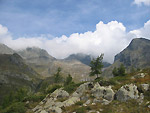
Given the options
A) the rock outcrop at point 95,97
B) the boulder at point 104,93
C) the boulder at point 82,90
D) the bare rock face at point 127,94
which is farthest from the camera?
the boulder at point 82,90

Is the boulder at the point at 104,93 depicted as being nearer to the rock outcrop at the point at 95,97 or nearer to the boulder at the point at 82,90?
the rock outcrop at the point at 95,97

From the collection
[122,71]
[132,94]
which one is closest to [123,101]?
[132,94]

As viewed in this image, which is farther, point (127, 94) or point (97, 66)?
point (97, 66)

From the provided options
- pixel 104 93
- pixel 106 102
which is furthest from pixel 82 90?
pixel 106 102

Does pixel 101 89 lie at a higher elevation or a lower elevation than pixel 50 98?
higher

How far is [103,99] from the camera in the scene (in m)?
28.1

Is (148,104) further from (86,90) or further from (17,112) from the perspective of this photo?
(17,112)

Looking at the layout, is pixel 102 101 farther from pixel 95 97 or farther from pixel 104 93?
pixel 104 93

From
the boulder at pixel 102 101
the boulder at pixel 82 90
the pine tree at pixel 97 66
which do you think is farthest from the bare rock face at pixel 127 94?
the pine tree at pixel 97 66

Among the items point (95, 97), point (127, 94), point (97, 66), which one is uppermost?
point (97, 66)

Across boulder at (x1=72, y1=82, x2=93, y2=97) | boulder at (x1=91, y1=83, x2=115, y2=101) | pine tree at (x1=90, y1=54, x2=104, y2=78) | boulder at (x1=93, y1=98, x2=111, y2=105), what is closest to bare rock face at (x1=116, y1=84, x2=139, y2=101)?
boulder at (x1=91, y1=83, x2=115, y2=101)

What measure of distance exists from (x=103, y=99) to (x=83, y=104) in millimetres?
4400

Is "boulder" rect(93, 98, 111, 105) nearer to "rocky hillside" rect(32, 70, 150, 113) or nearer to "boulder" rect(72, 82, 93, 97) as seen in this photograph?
"rocky hillside" rect(32, 70, 150, 113)

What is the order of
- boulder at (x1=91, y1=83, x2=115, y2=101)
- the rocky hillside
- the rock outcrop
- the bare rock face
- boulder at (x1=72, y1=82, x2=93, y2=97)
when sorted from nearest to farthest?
the rocky hillside → the rock outcrop → the bare rock face → boulder at (x1=91, y1=83, x2=115, y2=101) → boulder at (x1=72, y1=82, x2=93, y2=97)
